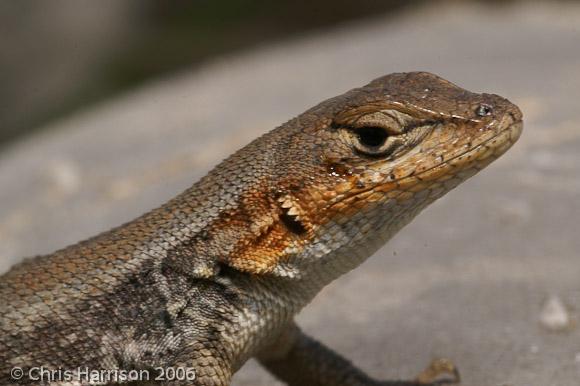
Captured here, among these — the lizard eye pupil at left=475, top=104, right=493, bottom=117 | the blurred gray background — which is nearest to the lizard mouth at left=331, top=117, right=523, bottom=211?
the lizard eye pupil at left=475, top=104, right=493, bottom=117

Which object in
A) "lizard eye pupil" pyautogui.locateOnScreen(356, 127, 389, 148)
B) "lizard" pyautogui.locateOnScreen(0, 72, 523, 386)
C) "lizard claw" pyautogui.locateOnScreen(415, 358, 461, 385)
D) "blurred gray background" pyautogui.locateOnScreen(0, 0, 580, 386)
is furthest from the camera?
"blurred gray background" pyautogui.locateOnScreen(0, 0, 580, 386)

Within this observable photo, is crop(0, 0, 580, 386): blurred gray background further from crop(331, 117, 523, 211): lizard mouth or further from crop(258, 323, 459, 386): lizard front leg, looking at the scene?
crop(331, 117, 523, 211): lizard mouth

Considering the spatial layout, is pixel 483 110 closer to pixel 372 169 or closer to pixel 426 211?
pixel 372 169

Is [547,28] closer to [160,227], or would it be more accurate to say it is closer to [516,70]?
[516,70]

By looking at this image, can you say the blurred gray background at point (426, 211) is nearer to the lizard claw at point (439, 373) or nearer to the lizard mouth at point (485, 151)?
the lizard claw at point (439, 373)

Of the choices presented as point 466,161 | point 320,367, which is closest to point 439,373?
point 320,367

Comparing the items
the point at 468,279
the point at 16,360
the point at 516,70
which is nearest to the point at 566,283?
the point at 468,279

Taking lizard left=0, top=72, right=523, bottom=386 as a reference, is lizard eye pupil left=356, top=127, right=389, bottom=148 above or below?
above
